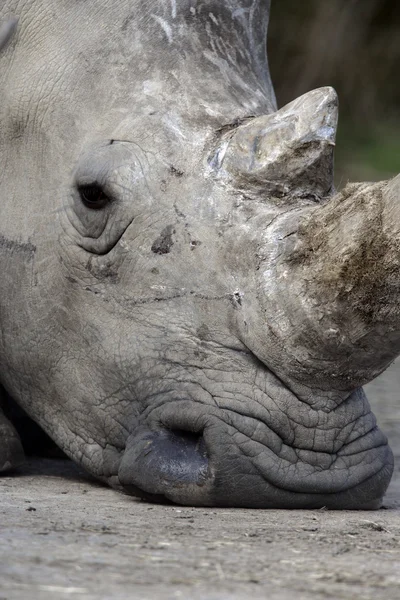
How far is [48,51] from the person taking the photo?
4.57 m

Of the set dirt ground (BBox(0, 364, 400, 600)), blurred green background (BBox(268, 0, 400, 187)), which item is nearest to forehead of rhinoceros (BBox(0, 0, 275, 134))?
dirt ground (BBox(0, 364, 400, 600))

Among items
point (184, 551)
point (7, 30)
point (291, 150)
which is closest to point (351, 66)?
point (7, 30)

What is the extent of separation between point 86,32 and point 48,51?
152mm

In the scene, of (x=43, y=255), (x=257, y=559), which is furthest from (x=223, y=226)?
(x=257, y=559)

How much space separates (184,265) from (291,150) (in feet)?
1.54

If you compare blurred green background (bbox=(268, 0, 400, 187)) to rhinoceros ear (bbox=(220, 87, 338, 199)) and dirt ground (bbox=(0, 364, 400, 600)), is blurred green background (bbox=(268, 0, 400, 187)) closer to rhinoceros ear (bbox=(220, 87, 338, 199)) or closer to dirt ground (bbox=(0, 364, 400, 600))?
rhinoceros ear (bbox=(220, 87, 338, 199))

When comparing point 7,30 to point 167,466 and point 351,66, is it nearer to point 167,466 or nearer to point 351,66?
point 167,466

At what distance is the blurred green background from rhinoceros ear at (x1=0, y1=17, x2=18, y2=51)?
711 centimetres

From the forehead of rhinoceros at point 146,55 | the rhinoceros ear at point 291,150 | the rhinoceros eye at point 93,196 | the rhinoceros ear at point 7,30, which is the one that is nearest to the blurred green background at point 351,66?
the forehead of rhinoceros at point 146,55

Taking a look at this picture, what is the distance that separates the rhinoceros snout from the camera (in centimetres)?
387

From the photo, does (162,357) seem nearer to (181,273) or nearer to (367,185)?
(181,273)

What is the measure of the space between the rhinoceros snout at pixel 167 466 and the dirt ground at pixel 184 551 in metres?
0.06

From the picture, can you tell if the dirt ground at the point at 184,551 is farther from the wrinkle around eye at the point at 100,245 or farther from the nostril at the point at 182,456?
the wrinkle around eye at the point at 100,245

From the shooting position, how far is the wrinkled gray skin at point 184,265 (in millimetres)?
3801
